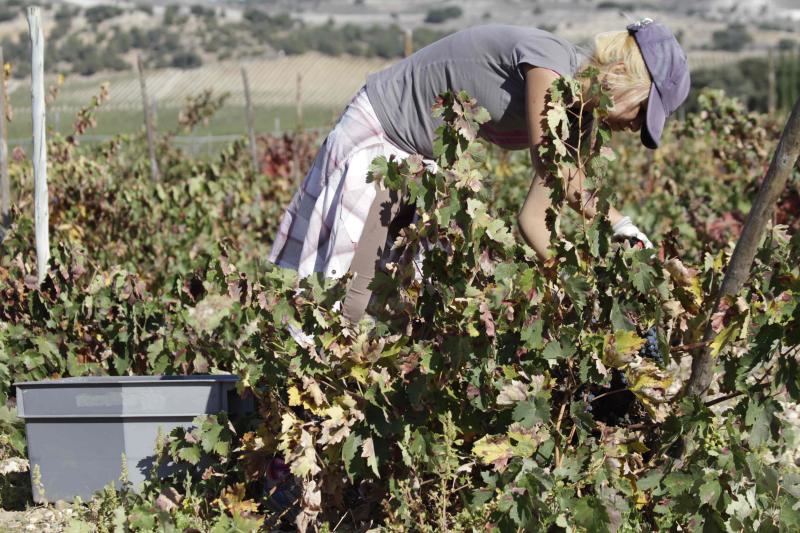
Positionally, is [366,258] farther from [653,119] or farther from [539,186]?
[653,119]

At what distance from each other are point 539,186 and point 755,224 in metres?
0.52

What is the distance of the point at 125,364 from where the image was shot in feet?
11.6

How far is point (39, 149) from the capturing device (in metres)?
3.89

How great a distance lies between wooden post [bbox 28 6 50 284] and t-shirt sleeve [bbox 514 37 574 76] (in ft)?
6.20

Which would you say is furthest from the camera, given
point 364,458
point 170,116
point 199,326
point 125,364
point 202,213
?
point 170,116

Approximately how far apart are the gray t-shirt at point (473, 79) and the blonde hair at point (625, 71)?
0.07m

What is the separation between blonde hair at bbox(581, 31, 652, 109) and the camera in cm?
258

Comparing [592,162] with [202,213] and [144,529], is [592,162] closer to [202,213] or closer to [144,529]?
[144,529]

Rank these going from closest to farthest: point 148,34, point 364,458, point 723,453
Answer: point 723,453
point 364,458
point 148,34

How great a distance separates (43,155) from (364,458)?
6.41ft

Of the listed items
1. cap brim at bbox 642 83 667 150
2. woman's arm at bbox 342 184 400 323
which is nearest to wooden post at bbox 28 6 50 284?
woman's arm at bbox 342 184 400 323

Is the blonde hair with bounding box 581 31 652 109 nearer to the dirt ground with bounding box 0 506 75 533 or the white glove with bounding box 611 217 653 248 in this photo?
the white glove with bounding box 611 217 653 248

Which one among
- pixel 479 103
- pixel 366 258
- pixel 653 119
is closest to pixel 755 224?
pixel 653 119

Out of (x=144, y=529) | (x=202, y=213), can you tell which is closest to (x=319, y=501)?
(x=144, y=529)
